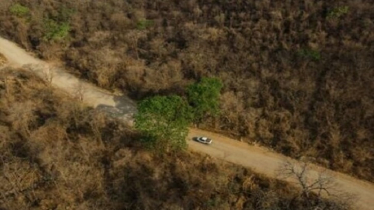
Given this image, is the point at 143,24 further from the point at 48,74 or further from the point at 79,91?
the point at 79,91

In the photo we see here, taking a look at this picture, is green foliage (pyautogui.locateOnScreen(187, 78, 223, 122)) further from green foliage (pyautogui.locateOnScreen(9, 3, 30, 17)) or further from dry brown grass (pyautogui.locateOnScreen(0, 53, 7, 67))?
green foliage (pyautogui.locateOnScreen(9, 3, 30, 17))

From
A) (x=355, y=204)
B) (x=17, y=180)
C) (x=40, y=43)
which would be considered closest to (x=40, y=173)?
(x=17, y=180)

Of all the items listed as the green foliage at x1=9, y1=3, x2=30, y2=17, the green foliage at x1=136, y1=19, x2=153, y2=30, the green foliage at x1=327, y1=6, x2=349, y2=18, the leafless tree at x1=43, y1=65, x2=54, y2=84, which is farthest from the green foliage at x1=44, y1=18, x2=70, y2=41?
the green foliage at x1=327, y1=6, x2=349, y2=18

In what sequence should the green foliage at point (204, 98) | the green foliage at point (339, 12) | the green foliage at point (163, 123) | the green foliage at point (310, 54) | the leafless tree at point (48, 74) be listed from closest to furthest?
the green foliage at point (163, 123) → the green foliage at point (204, 98) → the green foliage at point (310, 54) → the green foliage at point (339, 12) → the leafless tree at point (48, 74)

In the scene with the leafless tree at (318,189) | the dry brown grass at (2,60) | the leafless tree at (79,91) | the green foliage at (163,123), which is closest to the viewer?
the leafless tree at (318,189)

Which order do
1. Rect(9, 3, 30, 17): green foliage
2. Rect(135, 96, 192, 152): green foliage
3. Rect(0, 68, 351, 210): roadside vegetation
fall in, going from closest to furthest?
Rect(0, 68, 351, 210): roadside vegetation → Rect(135, 96, 192, 152): green foliage → Rect(9, 3, 30, 17): green foliage

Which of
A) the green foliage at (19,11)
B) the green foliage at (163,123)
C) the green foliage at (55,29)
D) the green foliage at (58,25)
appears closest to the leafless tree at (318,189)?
the green foliage at (163,123)

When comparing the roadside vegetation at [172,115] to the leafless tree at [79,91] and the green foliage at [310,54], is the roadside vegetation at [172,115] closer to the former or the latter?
the leafless tree at [79,91]
